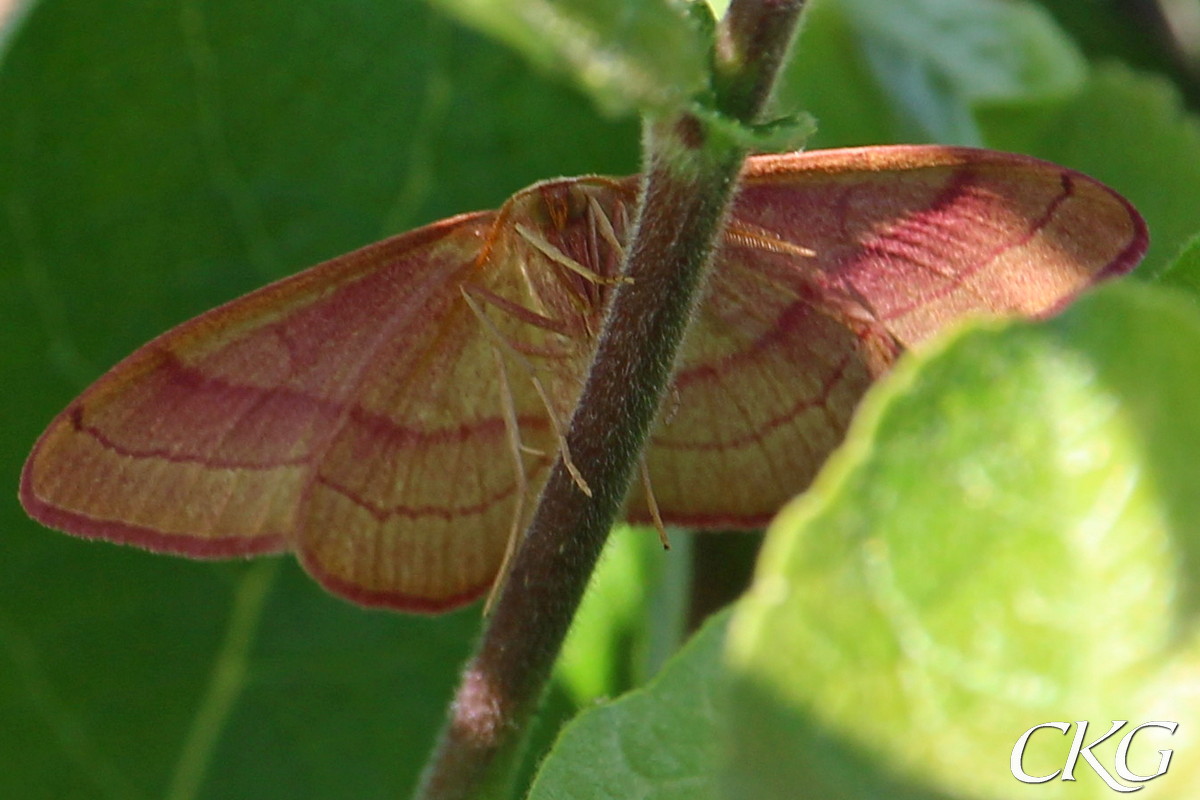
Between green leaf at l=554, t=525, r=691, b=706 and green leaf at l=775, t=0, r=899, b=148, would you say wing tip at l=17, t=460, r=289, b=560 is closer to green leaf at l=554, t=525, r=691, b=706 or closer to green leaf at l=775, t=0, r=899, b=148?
green leaf at l=554, t=525, r=691, b=706

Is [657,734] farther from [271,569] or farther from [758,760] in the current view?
[271,569]

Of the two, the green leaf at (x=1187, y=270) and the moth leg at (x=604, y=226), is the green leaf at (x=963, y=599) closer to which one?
the green leaf at (x=1187, y=270)

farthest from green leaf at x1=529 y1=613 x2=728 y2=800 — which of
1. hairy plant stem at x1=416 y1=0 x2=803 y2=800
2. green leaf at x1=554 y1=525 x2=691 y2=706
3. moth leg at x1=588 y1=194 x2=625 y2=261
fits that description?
green leaf at x1=554 y1=525 x2=691 y2=706

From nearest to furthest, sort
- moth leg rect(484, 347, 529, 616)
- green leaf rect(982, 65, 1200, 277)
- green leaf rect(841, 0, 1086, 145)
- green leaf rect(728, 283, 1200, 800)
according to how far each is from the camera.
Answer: green leaf rect(728, 283, 1200, 800) → moth leg rect(484, 347, 529, 616) → green leaf rect(982, 65, 1200, 277) → green leaf rect(841, 0, 1086, 145)

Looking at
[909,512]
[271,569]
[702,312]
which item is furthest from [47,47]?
[909,512]

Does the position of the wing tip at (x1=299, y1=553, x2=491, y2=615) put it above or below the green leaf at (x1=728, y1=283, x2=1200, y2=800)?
below

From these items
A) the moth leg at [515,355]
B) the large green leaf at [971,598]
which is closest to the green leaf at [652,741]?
the moth leg at [515,355]

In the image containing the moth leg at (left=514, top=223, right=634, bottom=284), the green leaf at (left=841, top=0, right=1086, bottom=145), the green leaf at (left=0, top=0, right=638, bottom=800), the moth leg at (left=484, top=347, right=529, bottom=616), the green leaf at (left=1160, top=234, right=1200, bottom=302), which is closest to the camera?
the green leaf at (left=1160, top=234, right=1200, bottom=302)
